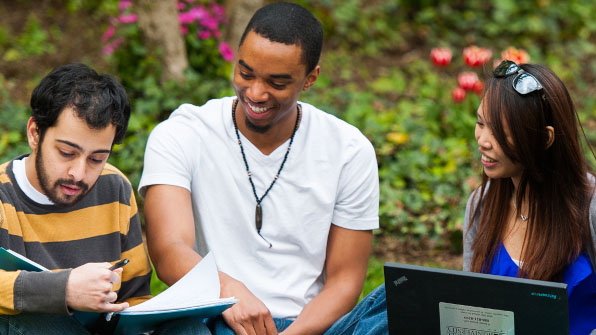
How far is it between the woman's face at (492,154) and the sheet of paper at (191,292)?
1078mm

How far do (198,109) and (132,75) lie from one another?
285 cm

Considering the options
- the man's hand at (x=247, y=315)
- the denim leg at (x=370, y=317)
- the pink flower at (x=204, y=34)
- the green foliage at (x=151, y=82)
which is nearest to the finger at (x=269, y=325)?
the man's hand at (x=247, y=315)

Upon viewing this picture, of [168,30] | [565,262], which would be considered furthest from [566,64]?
[565,262]

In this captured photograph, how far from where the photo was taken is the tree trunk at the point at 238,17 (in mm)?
5879

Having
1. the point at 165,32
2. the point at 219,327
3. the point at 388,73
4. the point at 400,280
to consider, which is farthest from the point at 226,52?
the point at 400,280

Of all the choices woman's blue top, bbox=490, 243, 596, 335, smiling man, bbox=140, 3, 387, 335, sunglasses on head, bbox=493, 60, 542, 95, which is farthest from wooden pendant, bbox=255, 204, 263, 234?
woman's blue top, bbox=490, 243, 596, 335

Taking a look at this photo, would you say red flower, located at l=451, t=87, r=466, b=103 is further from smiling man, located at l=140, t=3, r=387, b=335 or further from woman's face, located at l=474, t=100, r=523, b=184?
woman's face, located at l=474, t=100, r=523, b=184

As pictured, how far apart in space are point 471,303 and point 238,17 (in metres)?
4.10

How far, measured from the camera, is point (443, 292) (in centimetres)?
229

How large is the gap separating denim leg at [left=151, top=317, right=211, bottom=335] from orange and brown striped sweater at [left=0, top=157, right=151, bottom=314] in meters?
0.30

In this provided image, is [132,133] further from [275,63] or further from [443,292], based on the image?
[443,292]

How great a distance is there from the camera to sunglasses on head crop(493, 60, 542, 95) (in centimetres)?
262

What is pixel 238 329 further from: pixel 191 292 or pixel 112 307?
pixel 112 307

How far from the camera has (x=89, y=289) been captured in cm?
229
